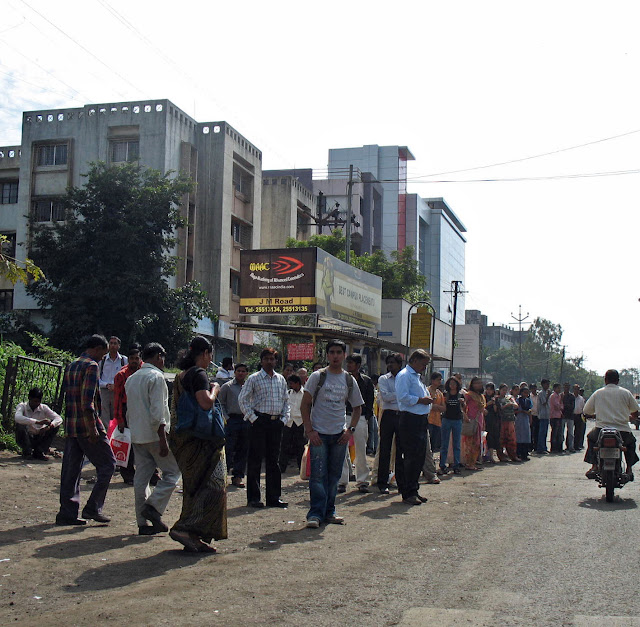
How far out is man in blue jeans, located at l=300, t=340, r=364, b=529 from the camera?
828 cm

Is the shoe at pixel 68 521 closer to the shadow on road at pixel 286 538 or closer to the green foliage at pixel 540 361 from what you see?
the shadow on road at pixel 286 538

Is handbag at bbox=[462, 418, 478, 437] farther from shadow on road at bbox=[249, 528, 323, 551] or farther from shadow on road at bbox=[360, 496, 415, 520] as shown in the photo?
shadow on road at bbox=[249, 528, 323, 551]

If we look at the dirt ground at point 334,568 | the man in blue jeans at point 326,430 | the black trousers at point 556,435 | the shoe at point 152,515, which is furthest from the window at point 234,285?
the shoe at point 152,515

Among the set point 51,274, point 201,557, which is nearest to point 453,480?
point 201,557

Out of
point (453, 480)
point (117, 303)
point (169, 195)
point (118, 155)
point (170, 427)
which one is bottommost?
point (453, 480)

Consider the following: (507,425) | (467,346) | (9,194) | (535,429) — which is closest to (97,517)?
(507,425)

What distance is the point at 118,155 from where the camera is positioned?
116 ft

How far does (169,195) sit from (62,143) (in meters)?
11.7

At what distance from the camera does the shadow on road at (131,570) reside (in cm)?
559

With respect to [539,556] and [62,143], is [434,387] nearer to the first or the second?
[539,556]

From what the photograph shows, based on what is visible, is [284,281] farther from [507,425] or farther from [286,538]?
[286,538]

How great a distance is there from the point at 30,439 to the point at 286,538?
23.8ft

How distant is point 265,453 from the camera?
941 cm

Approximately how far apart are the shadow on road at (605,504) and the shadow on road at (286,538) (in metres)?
4.02
